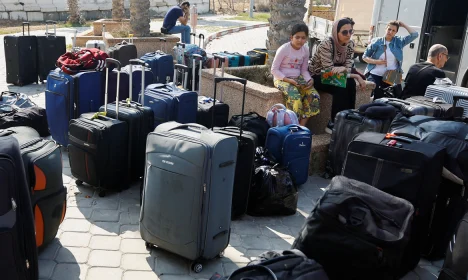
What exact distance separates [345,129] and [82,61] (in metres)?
3.10

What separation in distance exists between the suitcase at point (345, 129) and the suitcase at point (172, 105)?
1.58 metres

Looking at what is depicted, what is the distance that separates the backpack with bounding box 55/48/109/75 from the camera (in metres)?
5.48

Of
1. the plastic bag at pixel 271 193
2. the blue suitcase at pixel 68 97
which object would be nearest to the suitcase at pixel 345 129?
the plastic bag at pixel 271 193

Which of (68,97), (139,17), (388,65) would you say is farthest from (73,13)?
(68,97)

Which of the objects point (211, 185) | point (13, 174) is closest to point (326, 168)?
point (211, 185)

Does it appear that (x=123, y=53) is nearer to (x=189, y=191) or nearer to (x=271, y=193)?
(x=271, y=193)

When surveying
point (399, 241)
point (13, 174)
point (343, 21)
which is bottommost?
point (399, 241)

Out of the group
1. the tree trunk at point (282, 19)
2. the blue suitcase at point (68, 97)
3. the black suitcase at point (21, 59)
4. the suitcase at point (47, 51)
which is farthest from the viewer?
the suitcase at point (47, 51)

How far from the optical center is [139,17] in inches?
486

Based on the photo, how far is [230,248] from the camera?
387cm

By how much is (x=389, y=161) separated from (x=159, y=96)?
2569 mm

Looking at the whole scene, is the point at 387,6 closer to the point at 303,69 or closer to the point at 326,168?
the point at 303,69

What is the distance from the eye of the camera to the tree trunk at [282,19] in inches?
284

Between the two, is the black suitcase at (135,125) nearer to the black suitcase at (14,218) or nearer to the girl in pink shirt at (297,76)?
the black suitcase at (14,218)
